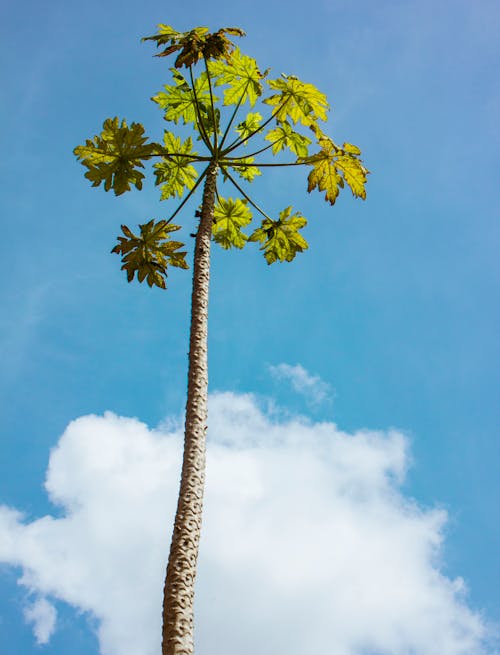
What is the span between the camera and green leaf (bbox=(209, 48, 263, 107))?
22.1 ft

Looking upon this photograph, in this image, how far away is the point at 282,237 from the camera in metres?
8.27

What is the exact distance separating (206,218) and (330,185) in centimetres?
163

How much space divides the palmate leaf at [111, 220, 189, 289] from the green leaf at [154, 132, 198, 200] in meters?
1.48

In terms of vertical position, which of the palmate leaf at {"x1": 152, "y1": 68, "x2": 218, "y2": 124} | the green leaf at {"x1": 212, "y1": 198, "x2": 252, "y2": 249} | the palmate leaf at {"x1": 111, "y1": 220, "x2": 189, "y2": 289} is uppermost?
the palmate leaf at {"x1": 152, "y1": 68, "x2": 218, "y2": 124}

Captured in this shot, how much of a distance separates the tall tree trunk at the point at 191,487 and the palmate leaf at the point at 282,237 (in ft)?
5.55

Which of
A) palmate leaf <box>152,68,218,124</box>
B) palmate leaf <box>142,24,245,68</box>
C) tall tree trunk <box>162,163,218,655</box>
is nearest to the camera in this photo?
tall tree trunk <box>162,163,218,655</box>

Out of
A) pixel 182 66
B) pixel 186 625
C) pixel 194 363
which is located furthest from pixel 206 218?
pixel 186 625

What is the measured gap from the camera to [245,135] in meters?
8.16

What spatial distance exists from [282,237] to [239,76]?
233cm

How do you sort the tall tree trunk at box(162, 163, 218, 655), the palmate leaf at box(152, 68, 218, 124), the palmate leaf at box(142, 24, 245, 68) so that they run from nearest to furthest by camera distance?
the tall tree trunk at box(162, 163, 218, 655) < the palmate leaf at box(142, 24, 245, 68) < the palmate leaf at box(152, 68, 218, 124)

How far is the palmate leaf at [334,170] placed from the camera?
22.5ft

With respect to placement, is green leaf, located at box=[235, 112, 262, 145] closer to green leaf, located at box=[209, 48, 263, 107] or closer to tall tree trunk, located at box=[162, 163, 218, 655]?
green leaf, located at box=[209, 48, 263, 107]

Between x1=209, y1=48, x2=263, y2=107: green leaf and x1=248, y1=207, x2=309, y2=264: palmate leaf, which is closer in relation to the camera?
x1=209, y1=48, x2=263, y2=107: green leaf

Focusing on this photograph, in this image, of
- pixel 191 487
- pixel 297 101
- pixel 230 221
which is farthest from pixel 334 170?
pixel 191 487
